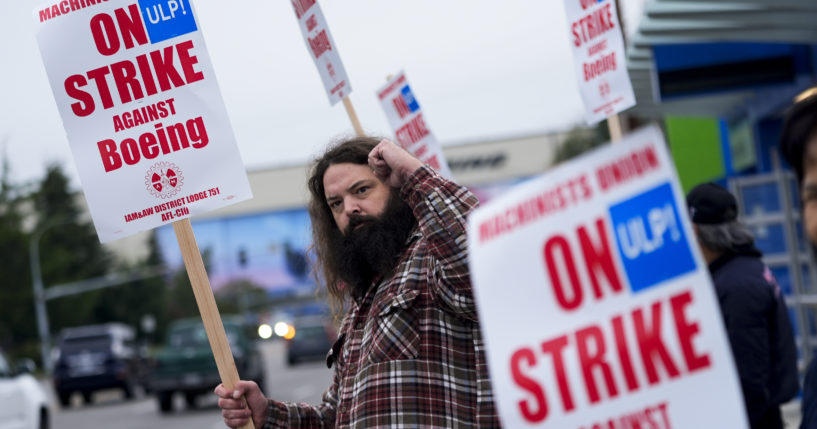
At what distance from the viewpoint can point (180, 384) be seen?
21.4 meters

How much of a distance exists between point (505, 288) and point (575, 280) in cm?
11

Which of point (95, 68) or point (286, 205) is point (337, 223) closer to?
point (95, 68)

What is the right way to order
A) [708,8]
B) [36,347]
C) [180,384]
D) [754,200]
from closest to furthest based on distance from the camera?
[708,8] → [754,200] → [180,384] → [36,347]

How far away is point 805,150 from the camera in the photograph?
6.26ft

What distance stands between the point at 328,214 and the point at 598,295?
2264 millimetres

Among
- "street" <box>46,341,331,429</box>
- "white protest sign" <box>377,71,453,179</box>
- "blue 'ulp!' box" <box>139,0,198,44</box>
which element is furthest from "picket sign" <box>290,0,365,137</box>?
"street" <box>46,341,331,429</box>

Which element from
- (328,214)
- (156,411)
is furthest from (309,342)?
(328,214)

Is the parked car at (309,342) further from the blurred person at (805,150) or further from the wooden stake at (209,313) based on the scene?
the blurred person at (805,150)

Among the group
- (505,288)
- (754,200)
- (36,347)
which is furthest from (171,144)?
(36,347)

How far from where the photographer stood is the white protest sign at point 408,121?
6438 mm

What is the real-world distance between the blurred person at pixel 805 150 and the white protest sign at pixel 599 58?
3.38 metres

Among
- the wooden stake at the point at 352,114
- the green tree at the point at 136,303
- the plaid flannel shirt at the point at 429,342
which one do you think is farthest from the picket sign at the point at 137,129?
the green tree at the point at 136,303

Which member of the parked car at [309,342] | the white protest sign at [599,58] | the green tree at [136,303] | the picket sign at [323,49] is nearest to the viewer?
the white protest sign at [599,58]

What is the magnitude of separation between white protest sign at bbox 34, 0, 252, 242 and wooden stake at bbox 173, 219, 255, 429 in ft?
0.44
